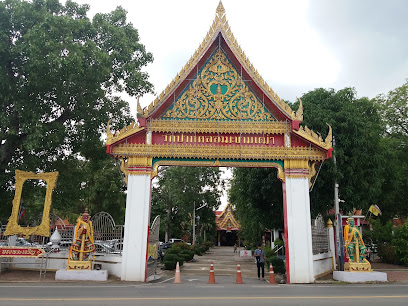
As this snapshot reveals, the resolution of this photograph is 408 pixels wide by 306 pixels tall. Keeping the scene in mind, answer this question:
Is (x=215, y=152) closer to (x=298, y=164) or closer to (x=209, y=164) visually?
(x=209, y=164)

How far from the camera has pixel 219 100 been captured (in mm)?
13180

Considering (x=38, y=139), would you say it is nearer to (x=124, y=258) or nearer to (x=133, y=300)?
(x=124, y=258)

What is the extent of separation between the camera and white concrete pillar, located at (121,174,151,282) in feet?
38.5

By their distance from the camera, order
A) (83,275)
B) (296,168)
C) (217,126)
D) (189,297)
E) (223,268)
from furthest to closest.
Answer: (223,268) < (217,126) < (296,168) < (83,275) < (189,297)

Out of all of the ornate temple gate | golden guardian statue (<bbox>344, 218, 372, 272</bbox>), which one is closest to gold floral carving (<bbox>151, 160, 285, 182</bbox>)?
the ornate temple gate

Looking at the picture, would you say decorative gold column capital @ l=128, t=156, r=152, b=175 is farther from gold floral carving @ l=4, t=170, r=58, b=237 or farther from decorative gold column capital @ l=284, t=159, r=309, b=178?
decorative gold column capital @ l=284, t=159, r=309, b=178

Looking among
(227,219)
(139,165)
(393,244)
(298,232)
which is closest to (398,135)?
(393,244)

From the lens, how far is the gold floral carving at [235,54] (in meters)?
12.9

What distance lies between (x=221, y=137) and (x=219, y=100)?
145cm

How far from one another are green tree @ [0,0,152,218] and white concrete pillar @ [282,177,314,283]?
8.54m

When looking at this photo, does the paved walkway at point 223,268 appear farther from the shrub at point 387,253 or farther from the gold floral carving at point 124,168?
the shrub at point 387,253

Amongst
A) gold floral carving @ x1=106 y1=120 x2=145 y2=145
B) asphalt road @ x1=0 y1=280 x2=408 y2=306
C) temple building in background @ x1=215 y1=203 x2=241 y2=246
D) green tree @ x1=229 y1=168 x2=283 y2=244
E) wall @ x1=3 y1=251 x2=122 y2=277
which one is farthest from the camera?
temple building in background @ x1=215 y1=203 x2=241 y2=246

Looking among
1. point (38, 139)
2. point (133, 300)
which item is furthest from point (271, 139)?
point (38, 139)

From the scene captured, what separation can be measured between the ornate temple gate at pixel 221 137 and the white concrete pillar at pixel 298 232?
33 mm
